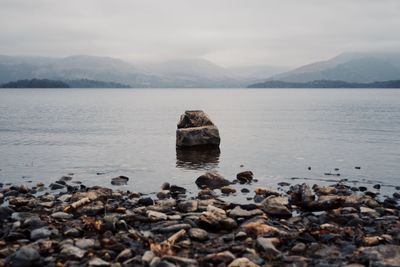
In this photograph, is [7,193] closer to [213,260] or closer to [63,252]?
[63,252]

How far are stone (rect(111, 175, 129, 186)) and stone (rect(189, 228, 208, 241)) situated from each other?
13.0 metres

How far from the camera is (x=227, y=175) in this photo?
33188 millimetres

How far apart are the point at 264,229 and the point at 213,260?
12.7 feet

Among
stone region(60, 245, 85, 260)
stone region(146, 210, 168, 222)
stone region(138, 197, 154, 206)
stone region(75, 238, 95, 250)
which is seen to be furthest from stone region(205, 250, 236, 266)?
stone region(138, 197, 154, 206)

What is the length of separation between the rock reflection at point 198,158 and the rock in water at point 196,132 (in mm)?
711

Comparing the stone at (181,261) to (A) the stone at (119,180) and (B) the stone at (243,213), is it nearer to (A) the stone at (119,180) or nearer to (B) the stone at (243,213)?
(B) the stone at (243,213)

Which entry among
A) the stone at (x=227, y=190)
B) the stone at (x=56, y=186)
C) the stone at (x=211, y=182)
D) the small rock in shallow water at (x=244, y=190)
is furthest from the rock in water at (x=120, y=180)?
the small rock in shallow water at (x=244, y=190)

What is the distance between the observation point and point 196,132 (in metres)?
46.5

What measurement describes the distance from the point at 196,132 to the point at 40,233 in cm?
3055

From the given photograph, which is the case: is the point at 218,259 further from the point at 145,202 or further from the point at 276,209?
the point at 145,202

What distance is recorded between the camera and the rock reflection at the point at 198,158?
3705 centimetres

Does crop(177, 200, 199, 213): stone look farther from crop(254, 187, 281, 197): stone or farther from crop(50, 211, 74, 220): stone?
crop(254, 187, 281, 197): stone

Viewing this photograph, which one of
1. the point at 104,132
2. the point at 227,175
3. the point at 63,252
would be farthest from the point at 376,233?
the point at 104,132

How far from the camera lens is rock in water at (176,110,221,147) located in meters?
46.1
